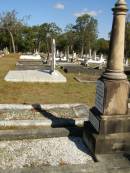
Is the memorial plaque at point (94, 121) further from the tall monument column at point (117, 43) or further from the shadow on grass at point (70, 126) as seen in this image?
the tall monument column at point (117, 43)

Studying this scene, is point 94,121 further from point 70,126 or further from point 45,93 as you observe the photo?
point 45,93

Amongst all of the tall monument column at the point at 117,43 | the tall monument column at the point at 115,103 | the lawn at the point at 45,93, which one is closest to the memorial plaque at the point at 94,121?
the tall monument column at the point at 115,103

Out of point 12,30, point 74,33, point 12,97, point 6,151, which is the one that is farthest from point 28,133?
point 74,33

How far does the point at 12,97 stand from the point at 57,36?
183 feet

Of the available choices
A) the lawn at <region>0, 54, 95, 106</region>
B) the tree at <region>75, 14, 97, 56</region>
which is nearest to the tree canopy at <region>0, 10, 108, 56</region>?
the tree at <region>75, 14, 97, 56</region>

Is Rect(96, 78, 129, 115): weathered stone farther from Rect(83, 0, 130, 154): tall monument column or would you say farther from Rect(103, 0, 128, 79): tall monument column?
Rect(103, 0, 128, 79): tall monument column

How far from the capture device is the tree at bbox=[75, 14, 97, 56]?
205ft

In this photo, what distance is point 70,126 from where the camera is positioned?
20.9ft

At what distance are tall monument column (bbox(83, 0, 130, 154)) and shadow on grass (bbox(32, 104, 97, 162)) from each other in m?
0.19

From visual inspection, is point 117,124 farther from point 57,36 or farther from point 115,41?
point 57,36

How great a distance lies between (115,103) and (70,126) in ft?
5.48

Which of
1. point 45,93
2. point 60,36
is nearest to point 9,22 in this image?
point 60,36

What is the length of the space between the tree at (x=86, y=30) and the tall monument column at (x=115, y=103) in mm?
57434

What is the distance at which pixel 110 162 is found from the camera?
14.6 ft
